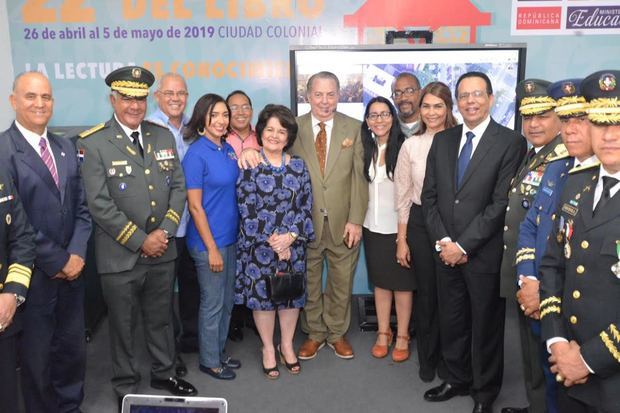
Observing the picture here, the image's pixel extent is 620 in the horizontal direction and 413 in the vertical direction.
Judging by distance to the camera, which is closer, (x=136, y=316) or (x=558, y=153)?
(x=558, y=153)

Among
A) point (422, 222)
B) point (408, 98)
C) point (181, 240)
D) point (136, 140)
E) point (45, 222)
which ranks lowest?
point (181, 240)

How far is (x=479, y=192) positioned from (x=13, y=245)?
2.13 meters

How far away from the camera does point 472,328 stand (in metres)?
2.94

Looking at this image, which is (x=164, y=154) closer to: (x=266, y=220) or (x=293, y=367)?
(x=266, y=220)

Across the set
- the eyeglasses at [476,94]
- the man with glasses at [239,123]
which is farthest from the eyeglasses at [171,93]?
the eyeglasses at [476,94]

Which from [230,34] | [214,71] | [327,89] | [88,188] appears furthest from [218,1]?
[88,188]

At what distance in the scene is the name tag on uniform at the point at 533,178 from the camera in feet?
8.27

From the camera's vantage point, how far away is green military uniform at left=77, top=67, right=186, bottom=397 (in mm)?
2773

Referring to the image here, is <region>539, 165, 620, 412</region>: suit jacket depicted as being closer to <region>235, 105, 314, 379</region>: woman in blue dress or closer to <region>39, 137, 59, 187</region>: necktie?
<region>235, 105, 314, 379</region>: woman in blue dress

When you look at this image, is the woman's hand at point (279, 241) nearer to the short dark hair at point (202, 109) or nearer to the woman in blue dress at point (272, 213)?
the woman in blue dress at point (272, 213)

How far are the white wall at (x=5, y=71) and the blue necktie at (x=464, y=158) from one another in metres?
3.39

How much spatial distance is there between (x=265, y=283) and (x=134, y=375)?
0.86 meters

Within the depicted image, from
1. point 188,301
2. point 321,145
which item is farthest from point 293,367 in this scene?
point 321,145

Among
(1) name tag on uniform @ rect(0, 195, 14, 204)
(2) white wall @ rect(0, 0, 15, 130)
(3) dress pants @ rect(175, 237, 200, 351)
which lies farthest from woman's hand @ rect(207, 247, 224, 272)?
(2) white wall @ rect(0, 0, 15, 130)
